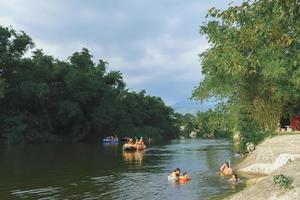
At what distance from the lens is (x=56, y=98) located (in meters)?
87.6

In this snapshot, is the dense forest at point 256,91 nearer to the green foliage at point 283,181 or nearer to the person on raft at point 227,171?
the person on raft at point 227,171

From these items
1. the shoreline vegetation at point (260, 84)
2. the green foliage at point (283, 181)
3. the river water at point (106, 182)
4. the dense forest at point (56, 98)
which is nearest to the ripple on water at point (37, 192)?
the river water at point (106, 182)

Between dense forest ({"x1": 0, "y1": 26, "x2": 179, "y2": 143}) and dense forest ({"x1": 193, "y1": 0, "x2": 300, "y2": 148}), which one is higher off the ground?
dense forest ({"x1": 0, "y1": 26, "x2": 179, "y2": 143})

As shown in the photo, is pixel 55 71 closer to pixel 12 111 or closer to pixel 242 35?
pixel 12 111

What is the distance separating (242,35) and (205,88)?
28256 millimetres

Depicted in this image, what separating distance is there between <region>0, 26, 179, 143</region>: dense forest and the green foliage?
59.2 meters

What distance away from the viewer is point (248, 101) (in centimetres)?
3878

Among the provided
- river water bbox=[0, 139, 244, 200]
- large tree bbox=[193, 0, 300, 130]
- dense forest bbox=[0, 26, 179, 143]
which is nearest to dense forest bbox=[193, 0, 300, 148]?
large tree bbox=[193, 0, 300, 130]

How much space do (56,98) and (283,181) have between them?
76.2 metres

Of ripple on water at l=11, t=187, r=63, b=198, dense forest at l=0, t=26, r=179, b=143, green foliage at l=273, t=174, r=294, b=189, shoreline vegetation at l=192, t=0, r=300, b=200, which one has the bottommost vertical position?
ripple on water at l=11, t=187, r=63, b=198

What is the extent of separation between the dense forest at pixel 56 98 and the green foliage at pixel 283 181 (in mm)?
59168

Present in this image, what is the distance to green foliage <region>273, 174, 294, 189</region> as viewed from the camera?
13.9 m

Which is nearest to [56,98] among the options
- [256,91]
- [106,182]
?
A: [256,91]

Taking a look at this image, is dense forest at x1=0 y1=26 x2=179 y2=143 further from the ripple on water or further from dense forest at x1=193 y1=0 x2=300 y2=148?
the ripple on water
